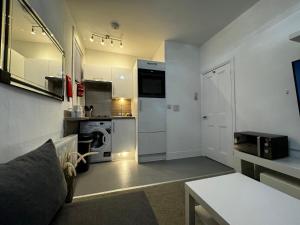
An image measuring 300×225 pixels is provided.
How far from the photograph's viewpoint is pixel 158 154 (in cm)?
319

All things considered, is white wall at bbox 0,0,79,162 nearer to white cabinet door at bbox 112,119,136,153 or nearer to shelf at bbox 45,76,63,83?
shelf at bbox 45,76,63,83

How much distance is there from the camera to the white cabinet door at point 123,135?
3172 millimetres

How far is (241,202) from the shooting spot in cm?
82

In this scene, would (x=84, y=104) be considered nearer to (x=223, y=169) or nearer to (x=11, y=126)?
(x=11, y=126)

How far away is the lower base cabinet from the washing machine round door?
0.20 m

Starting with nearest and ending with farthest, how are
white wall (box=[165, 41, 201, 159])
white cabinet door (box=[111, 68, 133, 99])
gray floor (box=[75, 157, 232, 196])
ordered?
gray floor (box=[75, 157, 232, 196]), white wall (box=[165, 41, 201, 159]), white cabinet door (box=[111, 68, 133, 99])

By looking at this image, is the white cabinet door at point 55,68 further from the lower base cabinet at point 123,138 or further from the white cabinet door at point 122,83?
the white cabinet door at point 122,83

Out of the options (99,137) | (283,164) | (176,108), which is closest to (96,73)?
(99,137)

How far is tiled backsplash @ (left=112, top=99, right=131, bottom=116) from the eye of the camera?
401 cm

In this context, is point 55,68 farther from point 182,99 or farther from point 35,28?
point 182,99

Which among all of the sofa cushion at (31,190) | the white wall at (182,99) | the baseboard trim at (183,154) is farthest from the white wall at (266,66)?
the sofa cushion at (31,190)

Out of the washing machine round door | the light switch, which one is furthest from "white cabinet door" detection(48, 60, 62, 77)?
the light switch

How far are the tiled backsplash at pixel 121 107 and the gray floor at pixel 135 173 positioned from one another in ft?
4.78

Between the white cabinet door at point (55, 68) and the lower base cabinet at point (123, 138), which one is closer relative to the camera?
the white cabinet door at point (55, 68)
